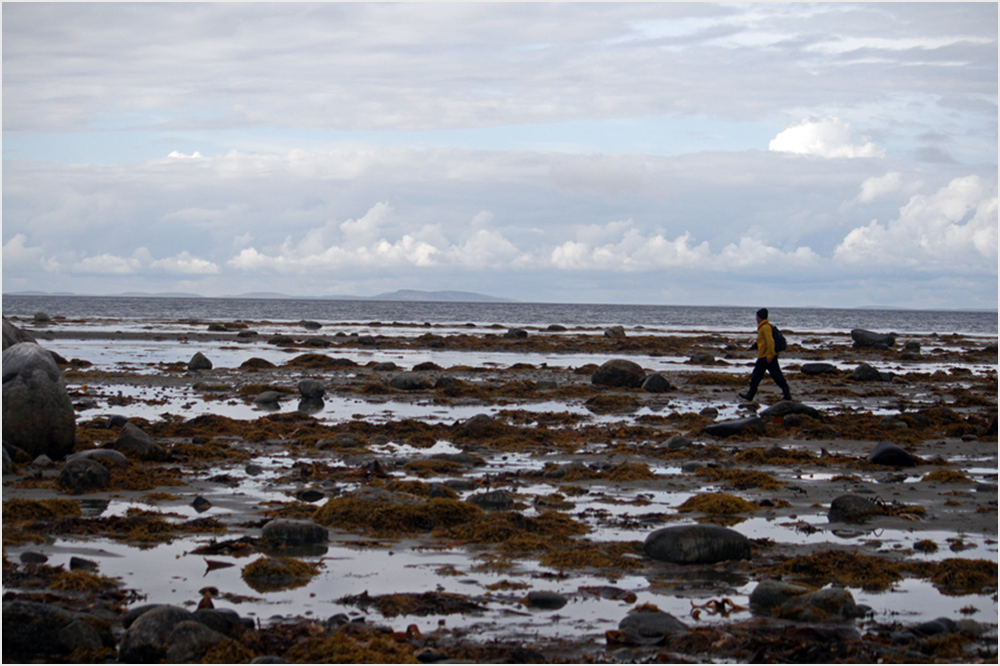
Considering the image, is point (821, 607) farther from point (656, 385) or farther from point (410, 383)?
A: point (656, 385)

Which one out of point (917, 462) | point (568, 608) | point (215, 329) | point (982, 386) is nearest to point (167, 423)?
point (568, 608)

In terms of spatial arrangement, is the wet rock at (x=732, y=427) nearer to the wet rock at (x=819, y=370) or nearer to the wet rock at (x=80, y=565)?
the wet rock at (x=80, y=565)

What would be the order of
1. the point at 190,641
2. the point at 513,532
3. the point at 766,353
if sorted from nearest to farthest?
1. the point at 190,641
2. the point at 513,532
3. the point at 766,353

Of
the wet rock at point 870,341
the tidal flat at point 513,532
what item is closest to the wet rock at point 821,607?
the tidal flat at point 513,532

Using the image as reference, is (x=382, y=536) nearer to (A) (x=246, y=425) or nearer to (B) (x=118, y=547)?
(B) (x=118, y=547)

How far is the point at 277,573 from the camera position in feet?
21.2

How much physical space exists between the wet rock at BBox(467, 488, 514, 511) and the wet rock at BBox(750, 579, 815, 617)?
341 cm

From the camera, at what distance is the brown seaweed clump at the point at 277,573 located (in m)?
6.28

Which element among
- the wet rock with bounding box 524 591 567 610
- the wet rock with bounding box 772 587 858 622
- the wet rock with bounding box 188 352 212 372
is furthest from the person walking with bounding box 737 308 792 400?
the wet rock with bounding box 188 352 212 372

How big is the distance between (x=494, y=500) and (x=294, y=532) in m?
2.37

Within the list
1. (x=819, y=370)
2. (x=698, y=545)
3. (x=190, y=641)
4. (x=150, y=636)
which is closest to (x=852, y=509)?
(x=698, y=545)

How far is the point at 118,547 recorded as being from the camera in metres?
7.18

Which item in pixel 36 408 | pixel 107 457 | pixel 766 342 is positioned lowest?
pixel 107 457

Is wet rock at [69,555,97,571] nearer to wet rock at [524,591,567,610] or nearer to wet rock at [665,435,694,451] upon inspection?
wet rock at [524,591,567,610]
